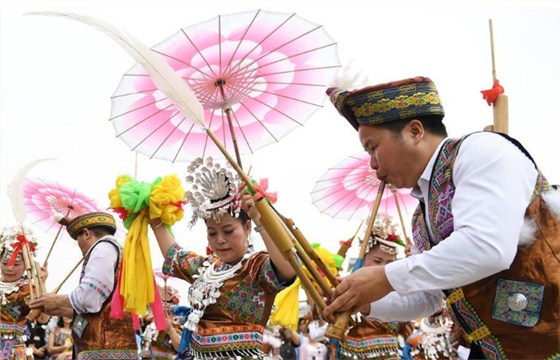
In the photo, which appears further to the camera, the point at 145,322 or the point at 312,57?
the point at 145,322

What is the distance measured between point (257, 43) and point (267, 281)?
148 cm

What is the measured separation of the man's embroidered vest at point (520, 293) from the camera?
1929mm

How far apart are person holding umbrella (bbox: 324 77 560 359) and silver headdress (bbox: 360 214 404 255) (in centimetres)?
362

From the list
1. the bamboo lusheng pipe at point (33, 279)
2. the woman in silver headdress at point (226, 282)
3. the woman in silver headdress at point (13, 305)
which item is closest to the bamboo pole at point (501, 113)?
the woman in silver headdress at point (226, 282)

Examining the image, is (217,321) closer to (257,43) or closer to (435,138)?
(257,43)

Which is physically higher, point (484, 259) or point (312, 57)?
point (312, 57)

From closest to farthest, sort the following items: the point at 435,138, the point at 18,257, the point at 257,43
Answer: the point at 435,138 < the point at 257,43 < the point at 18,257

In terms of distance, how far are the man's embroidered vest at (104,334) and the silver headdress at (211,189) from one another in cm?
138

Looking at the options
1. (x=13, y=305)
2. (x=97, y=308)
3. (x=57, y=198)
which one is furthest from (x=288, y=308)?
(x=13, y=305)

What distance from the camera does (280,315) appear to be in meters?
5.49

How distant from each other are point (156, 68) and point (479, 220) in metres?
1.72

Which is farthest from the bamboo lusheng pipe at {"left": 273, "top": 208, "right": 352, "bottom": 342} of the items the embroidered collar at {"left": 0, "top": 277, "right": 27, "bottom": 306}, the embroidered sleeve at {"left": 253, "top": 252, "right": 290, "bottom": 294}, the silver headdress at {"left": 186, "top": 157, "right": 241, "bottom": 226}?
the embroidered collar at {"left": 0, "top": 277, "right": 27, "bottom": 306}

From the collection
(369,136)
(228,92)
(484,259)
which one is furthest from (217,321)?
(484,259)

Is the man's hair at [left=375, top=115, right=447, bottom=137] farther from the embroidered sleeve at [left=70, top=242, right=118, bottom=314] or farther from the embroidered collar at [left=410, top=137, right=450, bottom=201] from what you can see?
the embroidered sleeve at [left=70, top=242, right=118, bottom=314]
